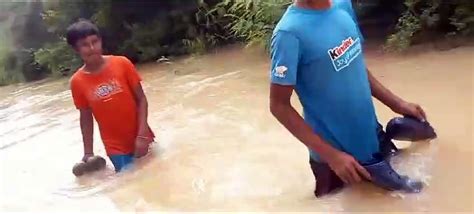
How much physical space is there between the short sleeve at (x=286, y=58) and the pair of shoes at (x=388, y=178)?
58cm

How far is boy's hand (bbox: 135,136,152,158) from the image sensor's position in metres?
5.37

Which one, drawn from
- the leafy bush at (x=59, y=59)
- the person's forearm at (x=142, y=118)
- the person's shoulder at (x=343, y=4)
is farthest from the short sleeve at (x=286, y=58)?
the leafy bush at (x=59, y=59)

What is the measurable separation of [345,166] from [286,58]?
1.76 ft

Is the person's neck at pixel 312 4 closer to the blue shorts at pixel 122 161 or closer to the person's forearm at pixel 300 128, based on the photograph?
the person's forearm at pixel 300 128

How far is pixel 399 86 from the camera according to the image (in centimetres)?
669

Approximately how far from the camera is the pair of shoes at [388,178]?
375 cm

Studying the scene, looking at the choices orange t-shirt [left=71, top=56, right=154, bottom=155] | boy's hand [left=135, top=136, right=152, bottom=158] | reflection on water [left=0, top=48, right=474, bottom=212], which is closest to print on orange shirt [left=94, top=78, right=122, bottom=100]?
orange t-shirt [left=71, top=56, right=154, bottom=155]

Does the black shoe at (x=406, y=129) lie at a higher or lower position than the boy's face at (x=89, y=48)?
lower

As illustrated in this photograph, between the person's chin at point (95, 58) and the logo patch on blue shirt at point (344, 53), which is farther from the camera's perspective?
the person's chin at point (95, 58)

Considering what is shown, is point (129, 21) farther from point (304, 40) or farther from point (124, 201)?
point (304, 40)

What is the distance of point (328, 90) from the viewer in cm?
367

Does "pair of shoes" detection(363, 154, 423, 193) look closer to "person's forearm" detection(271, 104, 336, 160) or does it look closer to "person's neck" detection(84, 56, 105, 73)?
"person's forearm" detection(271, 104, 336, 160)

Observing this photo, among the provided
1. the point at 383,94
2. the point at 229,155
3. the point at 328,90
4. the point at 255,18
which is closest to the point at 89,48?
the point at 229,155

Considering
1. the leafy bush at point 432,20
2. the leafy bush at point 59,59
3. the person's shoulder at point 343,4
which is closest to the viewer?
the person's shoulder at point 343,4
